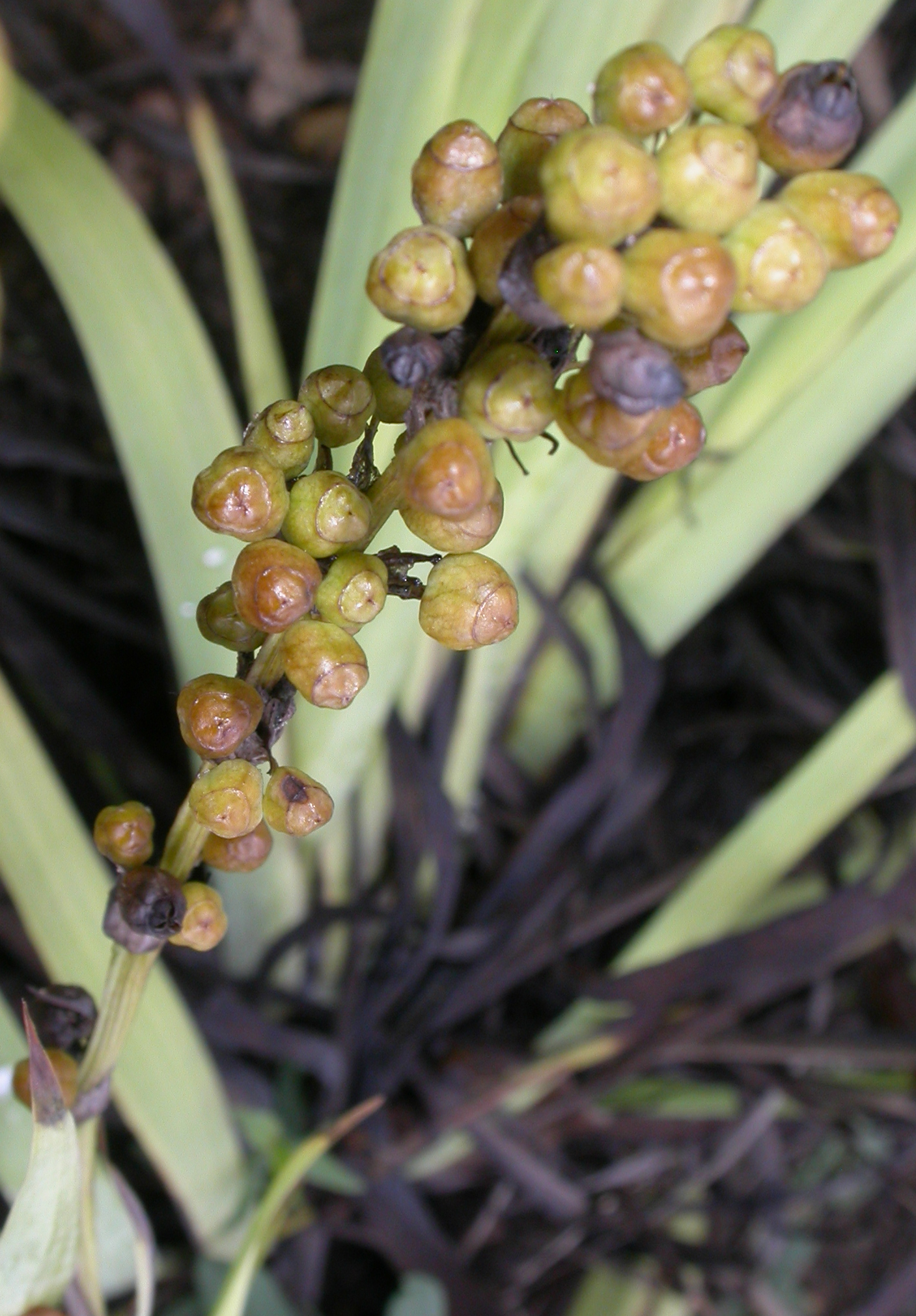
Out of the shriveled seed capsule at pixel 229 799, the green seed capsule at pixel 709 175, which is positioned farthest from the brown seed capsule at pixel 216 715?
the green seed capsule at pixel 709 175

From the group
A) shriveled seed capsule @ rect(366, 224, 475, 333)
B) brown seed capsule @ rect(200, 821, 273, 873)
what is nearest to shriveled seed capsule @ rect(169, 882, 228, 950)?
brown seed capsule @ rect(200, 821, 273, 873)

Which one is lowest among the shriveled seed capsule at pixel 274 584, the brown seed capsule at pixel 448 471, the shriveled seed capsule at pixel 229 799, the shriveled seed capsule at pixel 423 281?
the shriveled seed capsule at pixel 229 799

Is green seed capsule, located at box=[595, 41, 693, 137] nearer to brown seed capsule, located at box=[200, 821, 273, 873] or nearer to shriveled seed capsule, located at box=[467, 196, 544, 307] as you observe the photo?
shriveled seed capsule, located at box=[467, 196, 544, 307]

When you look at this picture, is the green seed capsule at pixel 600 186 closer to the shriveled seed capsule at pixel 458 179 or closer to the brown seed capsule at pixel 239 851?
the shriveled seed capsule at pixel 458 179

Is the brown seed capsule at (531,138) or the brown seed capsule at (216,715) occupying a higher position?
the brown seed capsule at (531,138)

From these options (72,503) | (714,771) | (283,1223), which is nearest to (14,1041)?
(283,1223)

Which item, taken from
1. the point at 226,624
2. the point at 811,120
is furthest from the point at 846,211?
the point at 226,624
